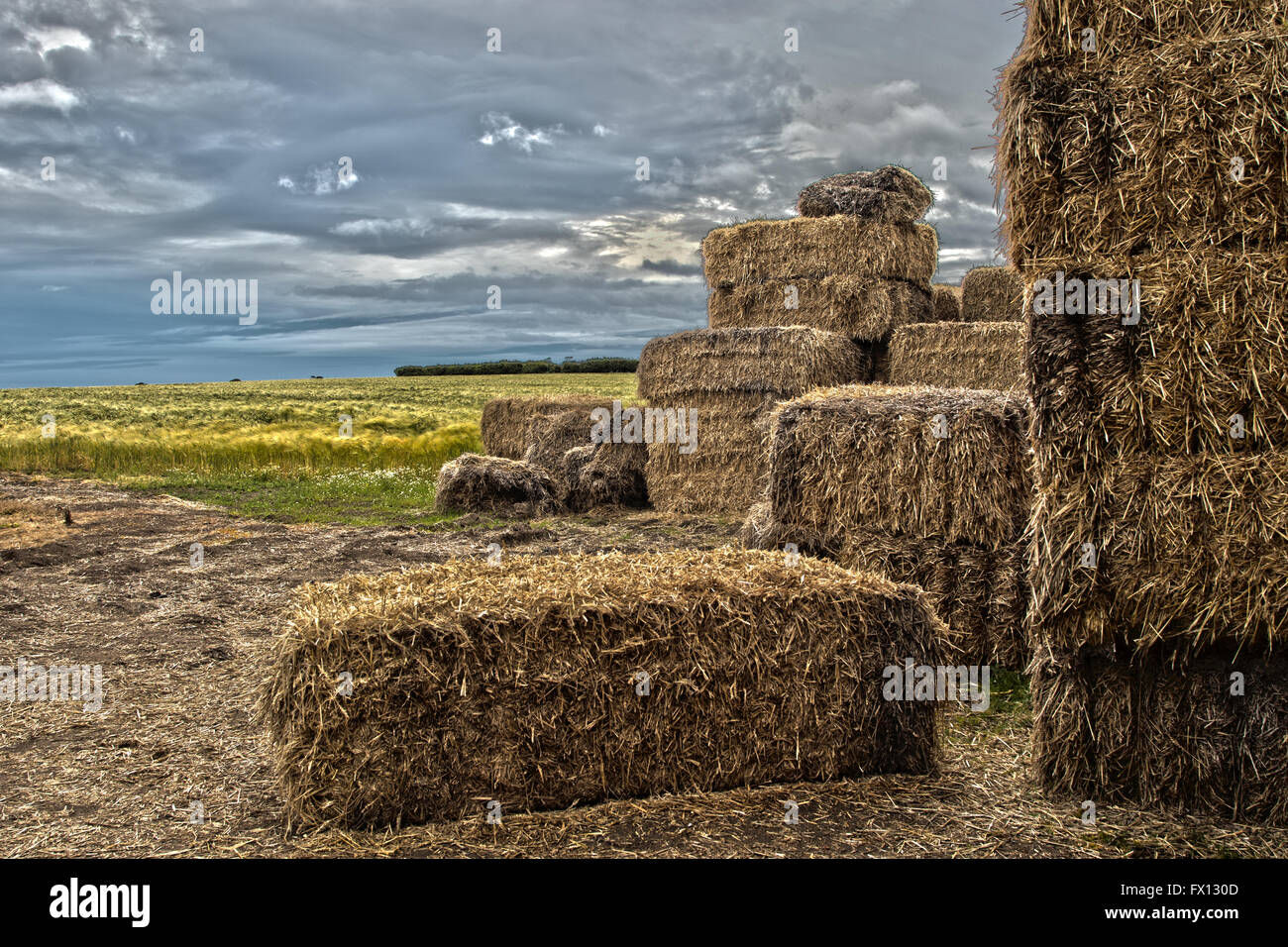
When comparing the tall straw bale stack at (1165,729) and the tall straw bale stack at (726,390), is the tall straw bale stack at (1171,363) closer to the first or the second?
the tall straw bale stack at (1165,729)

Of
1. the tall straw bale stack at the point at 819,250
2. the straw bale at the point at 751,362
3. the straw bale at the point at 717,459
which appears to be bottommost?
the straw bale at the point at 717,459

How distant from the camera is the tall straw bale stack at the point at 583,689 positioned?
3.97 meters

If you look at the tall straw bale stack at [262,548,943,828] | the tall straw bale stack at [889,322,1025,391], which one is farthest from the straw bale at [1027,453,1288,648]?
the tall straw bale stack at [889,322,1025,391]

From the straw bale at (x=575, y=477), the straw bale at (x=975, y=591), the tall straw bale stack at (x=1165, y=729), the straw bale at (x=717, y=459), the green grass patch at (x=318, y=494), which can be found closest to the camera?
the tall straw bale stack at (x=1165, y=729)

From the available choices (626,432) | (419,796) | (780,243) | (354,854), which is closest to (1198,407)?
(419,796)

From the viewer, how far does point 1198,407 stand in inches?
165

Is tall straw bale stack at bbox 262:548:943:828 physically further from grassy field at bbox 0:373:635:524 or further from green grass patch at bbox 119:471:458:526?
grassy field at bbox 0:373:635:524

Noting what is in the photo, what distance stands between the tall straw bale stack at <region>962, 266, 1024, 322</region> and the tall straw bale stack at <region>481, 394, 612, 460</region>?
22.3 ft

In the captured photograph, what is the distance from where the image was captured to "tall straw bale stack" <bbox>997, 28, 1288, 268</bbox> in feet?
13.6

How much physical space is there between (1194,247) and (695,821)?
137 inches

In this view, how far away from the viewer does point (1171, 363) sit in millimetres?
4207

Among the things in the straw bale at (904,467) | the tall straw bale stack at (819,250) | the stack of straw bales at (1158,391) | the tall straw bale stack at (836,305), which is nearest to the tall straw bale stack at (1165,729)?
the stack of straw bales at (1158,391)

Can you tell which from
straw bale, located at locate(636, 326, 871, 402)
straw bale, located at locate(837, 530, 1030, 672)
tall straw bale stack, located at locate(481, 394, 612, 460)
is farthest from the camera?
tall straw bale stack, located at locate(481, 394, 612, 460)

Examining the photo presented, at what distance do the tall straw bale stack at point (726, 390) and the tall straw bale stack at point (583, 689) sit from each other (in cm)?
757
